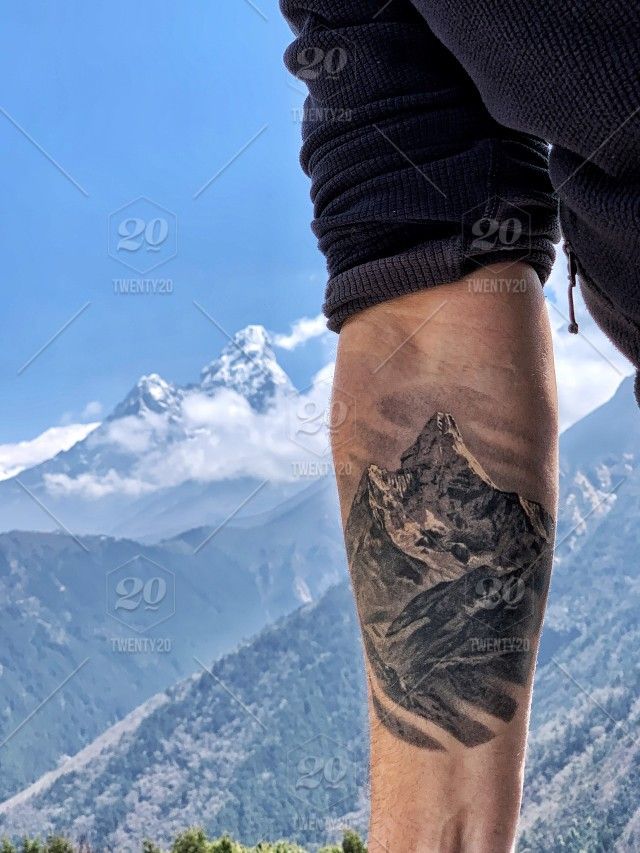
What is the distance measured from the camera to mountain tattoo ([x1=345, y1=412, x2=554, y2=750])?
391 mm

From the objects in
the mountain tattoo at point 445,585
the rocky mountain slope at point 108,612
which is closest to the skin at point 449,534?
the mountain tattoo at point 445,585

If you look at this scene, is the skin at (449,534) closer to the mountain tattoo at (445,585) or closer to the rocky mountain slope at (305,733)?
the mountain tattoo at (445,585)

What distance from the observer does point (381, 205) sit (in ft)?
1.38

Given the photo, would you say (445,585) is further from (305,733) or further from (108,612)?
(108,612)

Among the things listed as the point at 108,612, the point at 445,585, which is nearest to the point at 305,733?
the point at 108,612

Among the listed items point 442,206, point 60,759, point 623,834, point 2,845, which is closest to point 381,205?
point 442,206

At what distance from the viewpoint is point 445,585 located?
400 mm

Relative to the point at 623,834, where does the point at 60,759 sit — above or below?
above

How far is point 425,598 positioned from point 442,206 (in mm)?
176

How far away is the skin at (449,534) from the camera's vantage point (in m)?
0.39

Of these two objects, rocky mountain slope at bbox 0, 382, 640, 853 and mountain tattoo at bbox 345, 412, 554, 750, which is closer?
mountain tattoo at bbox 345, 412, 554, 750

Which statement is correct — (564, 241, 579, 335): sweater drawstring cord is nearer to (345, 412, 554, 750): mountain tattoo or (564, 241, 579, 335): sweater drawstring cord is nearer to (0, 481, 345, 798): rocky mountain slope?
(345, 412, 554, 750): mountain tattoo

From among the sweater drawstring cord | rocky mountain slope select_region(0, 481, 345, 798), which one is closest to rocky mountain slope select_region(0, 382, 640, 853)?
rocky mountain slope select_region(0, 481, 345, 798)

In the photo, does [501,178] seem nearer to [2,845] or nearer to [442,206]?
[442,206]
